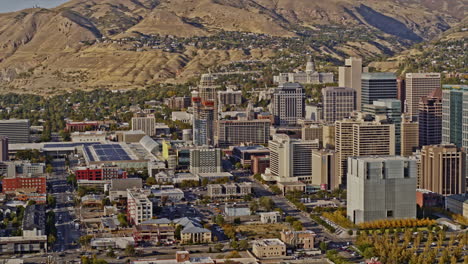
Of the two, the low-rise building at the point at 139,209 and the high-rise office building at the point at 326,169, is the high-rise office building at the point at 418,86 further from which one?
the low-rise building at the point at 139,209

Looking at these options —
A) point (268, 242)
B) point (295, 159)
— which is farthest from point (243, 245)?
point (295, 159)

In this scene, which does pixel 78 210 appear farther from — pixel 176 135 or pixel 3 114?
pixel 3 114

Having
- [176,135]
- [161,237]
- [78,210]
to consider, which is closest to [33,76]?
[176,135]

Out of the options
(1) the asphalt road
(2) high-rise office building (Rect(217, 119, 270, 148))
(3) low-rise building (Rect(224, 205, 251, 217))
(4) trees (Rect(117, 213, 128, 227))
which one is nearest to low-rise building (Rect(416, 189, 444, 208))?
(1) the asphalt road

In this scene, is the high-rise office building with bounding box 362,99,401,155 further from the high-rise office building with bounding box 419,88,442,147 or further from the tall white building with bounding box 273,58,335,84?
the tall white building with bounding box 273,58,335,84

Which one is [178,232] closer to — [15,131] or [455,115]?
[455,115]

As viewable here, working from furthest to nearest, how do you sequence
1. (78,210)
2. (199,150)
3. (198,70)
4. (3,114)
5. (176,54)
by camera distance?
(176,54) < (198,70) < (3,114) < (199,150) < (78,210)
